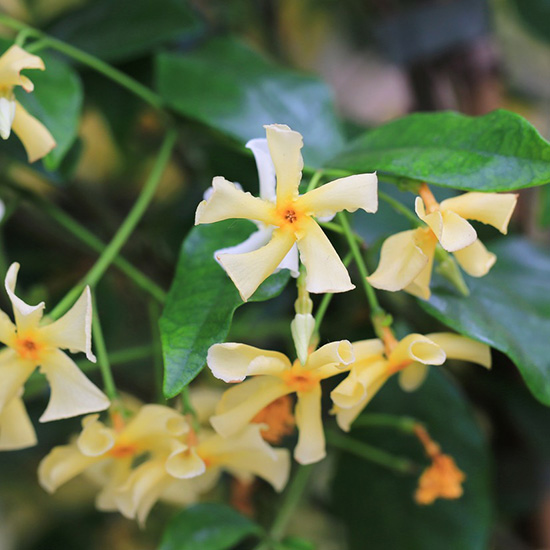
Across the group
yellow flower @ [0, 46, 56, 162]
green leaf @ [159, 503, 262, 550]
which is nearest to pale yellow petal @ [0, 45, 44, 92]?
yellow flower @ [0, 46, 56, 162]

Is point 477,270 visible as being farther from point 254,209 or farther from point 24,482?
point 24,482

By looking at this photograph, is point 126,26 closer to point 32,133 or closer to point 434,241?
point 32,133

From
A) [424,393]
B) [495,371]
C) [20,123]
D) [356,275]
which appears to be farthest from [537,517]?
[20,123]

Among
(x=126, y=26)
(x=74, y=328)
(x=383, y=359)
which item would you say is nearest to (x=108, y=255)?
(x=74, y=328)

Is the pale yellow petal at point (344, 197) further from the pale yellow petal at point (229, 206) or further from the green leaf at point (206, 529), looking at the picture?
the green leaf at point (206, 529)

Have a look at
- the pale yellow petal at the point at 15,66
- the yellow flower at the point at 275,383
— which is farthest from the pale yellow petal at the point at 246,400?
the pale yellow petal at the point at 15,66

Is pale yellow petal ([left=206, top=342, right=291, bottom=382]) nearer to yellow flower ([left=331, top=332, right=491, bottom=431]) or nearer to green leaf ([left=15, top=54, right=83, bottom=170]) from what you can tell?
yellow flower ([left=331, top=332, right=491, bottom=431])
